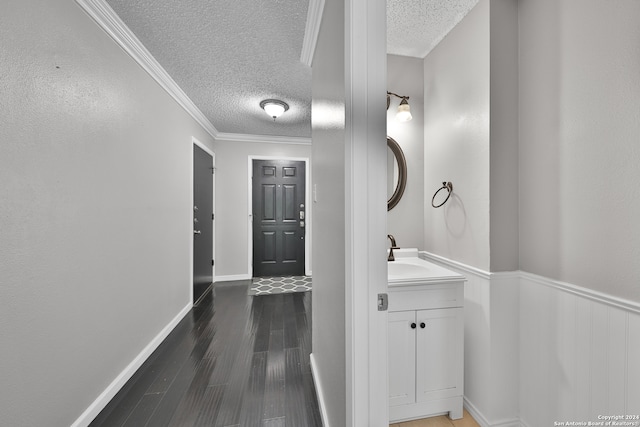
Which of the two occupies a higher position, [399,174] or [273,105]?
[273,105]

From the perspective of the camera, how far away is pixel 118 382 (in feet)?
5.42

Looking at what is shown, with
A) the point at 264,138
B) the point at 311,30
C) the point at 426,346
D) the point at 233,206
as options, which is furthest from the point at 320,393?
the point at 264,138

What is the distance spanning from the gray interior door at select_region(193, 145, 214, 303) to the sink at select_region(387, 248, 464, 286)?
8.31 feet

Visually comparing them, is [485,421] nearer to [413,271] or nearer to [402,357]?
[402,357]

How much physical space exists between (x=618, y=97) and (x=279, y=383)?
7.48 feet

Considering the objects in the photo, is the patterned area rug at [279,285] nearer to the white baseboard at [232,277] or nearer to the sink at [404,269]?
the white baseboard at [232,277]

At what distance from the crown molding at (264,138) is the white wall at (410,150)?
2523mm

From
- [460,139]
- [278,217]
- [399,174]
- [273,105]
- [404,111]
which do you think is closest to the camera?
[460,139]

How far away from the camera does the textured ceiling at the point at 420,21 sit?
1522 millimetres

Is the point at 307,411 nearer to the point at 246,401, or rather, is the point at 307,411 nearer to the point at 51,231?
the point at 246,401

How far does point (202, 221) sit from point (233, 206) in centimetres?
76

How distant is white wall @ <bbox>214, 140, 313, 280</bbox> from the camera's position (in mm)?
4141

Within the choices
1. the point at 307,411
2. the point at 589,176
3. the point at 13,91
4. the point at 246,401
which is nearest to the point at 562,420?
the point at 589,176

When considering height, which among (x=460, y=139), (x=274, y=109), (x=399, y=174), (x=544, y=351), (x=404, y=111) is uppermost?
(x=274, y=109)
